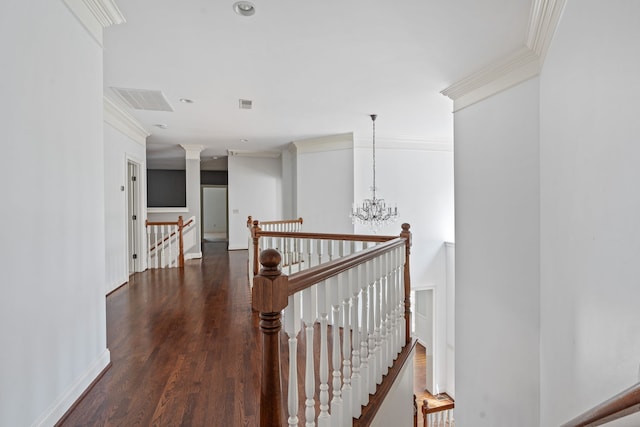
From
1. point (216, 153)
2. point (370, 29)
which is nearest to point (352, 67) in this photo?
point (370, 29)

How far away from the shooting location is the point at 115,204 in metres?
4.99

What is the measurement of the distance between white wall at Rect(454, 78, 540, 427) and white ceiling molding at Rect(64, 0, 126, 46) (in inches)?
133

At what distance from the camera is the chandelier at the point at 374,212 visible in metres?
6.13

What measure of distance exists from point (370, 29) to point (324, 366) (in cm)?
250

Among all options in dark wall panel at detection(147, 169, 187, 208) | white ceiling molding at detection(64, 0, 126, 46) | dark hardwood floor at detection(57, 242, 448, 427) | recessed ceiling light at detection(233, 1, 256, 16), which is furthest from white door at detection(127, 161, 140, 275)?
dark wall panel at detection(147, 169, 187, 208)

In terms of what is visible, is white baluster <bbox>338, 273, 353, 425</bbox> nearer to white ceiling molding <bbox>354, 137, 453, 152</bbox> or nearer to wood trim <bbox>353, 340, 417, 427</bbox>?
wood trim <bbox>353, 340, 417, 427</bbox>

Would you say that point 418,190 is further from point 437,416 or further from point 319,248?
point 437,416

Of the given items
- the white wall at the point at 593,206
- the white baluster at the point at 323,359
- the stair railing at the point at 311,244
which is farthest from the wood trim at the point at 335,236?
the white baluster at the point at 323,359

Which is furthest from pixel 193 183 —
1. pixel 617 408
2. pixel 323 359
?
pixel 617 408

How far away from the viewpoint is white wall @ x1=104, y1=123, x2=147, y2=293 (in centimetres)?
470

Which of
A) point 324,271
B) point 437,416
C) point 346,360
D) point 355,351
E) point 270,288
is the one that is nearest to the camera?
point 270,288

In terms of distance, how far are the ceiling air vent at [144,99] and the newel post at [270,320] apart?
380 centimetres

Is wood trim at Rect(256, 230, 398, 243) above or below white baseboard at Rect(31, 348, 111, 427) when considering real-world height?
above

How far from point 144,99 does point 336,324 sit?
4.16 m
